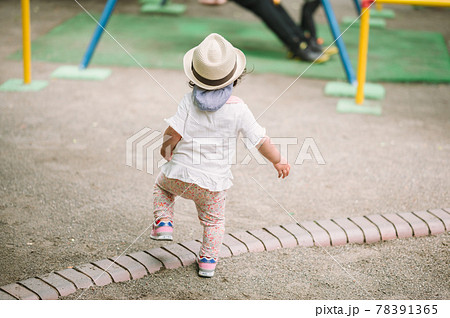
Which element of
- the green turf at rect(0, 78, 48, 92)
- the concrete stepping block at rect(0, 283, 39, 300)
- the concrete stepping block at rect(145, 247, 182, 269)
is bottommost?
the green turf at rect(0, 78, 48, 92)

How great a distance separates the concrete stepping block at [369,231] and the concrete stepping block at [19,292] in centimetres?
174

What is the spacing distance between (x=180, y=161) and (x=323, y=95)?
332cm

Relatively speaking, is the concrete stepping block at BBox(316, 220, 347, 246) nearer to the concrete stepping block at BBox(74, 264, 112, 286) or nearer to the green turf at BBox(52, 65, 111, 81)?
the concrete stepping block at BBox(74, 264, 112, 286)

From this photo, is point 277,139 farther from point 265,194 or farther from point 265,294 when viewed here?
point 265,294

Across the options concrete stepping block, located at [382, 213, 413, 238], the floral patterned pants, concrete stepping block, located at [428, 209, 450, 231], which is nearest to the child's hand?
the floral patterned pants

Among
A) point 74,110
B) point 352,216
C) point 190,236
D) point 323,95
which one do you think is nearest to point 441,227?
point 352,216

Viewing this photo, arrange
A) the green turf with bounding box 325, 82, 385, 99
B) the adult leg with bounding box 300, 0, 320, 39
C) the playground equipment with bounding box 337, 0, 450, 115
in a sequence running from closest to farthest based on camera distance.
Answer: the playground equipment with bounding box 337, 0, 450, 115
the green turf with bounding box 325, 82, 385, 99
the adult leg with bounding box 300, 0, 320, 39

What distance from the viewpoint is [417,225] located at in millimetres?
3605

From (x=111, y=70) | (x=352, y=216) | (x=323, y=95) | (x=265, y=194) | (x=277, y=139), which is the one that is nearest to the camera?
(x=352, y=216)

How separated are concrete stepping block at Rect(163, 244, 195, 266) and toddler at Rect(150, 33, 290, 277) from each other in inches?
5.1

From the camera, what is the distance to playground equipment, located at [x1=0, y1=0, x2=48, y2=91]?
5800mm

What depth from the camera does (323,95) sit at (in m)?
6.09

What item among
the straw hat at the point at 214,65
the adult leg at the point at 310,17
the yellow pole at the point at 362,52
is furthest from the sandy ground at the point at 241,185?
the adult leg at the point at 310,17

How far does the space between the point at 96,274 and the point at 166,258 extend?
36cm
